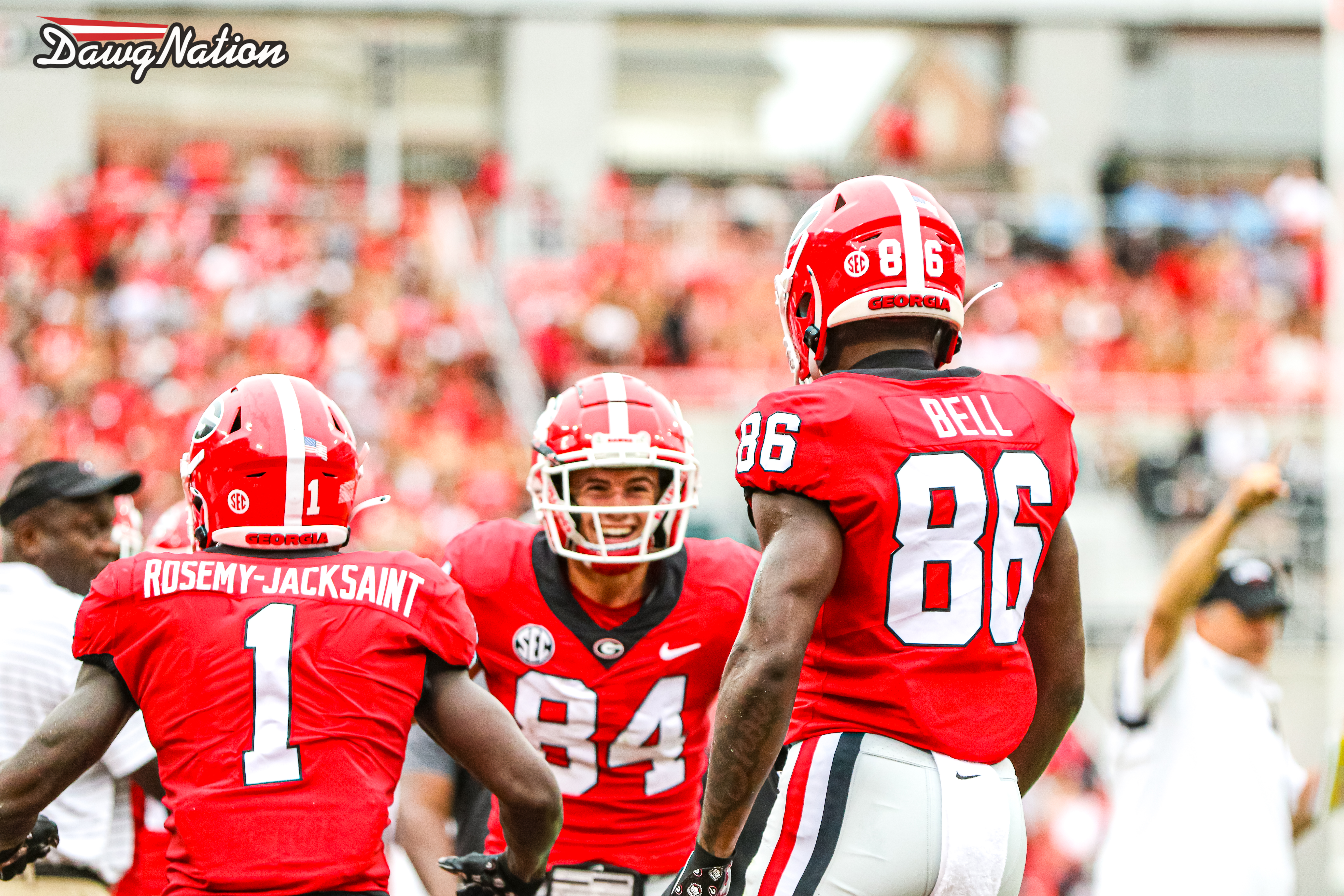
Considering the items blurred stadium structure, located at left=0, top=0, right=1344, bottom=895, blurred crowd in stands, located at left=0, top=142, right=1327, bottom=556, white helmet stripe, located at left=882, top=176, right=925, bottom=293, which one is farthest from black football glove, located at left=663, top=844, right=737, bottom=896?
blurred crowd in stands, located at left=0, top=142, right=1327, bottom=556

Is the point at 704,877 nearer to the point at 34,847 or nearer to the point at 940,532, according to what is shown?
the point at 940,532

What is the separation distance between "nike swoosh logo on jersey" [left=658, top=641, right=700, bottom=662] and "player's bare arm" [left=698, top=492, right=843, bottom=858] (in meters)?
0.95

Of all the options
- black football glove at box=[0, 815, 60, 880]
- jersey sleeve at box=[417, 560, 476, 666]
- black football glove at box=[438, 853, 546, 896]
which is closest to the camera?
jersey sleeve at box=[417, 560, 476, 666]

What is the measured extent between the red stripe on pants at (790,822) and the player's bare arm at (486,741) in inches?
17.5

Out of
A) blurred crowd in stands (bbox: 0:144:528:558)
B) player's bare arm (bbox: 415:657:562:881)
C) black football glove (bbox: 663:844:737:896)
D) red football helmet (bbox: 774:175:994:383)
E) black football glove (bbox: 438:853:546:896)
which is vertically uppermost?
blurred crowd in stands (bbox: 0:144:528:558)

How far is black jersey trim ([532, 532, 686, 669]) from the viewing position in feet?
11.7

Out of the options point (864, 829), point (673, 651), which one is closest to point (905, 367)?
point (864, 829)

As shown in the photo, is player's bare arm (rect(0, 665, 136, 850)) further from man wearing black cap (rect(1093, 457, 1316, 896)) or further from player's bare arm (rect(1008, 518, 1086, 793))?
man wearing black cap (rect(1093, 457, 1316, 896))

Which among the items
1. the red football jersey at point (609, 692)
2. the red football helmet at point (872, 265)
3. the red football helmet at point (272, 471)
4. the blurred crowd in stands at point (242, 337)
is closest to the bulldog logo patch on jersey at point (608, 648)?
the red football jersey at point (609, 692)

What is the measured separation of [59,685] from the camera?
366cm

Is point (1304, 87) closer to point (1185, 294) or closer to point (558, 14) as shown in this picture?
point (1185, 294)

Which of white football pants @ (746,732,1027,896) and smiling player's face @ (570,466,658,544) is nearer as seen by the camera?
white football pants @ (746,732,1027,896)

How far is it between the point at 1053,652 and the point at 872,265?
0.84 metres

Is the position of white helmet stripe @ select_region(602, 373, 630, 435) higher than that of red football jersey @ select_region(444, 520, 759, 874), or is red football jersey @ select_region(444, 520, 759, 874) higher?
white helmet stripe @ select_region(602, 373, 630, 435)
